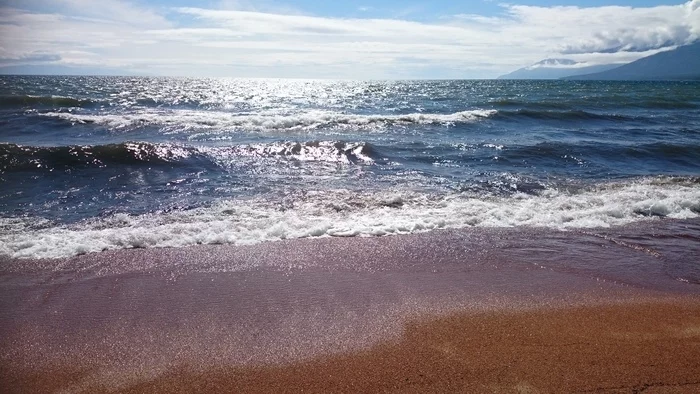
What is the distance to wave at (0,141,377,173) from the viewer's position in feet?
40.7

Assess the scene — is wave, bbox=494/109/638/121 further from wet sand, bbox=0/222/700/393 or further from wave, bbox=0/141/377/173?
wet sand, bbox=0/222/700/393

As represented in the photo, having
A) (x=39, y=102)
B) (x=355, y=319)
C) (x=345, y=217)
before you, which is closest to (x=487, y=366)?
(x=355, y=319)

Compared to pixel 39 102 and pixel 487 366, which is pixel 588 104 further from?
pixel 39 102

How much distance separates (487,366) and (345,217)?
4.56 metres

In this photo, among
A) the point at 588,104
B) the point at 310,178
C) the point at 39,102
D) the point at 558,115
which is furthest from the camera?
the point at 588,104

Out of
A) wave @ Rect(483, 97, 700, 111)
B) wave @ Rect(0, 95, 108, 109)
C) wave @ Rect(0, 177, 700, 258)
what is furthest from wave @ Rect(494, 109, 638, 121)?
wave @ Rect(0, 95, 108, 109)

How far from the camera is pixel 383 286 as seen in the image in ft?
17.9

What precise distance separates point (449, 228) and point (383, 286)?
2562mm

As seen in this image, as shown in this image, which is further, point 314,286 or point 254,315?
point 314,286

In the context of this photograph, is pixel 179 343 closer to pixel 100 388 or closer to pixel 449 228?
pixel 100 388

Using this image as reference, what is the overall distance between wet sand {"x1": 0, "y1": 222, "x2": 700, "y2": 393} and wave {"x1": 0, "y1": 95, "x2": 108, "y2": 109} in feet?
87.5

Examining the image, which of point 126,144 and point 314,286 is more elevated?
point 126,144

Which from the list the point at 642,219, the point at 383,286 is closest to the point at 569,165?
the point at 642,219

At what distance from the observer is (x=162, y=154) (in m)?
13.8
